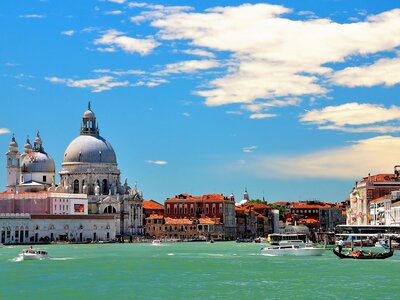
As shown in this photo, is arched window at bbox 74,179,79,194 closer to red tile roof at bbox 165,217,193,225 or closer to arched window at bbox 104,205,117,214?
arched window at bbox 104,205,117,214

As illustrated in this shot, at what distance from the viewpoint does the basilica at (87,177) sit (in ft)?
393

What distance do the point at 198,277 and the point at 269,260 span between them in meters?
14.7

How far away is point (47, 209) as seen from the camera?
110750mm

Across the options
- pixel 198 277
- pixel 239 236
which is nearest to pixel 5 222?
pixel 239 236

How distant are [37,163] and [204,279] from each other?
83444 millimetres

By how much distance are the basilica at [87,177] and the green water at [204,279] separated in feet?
207

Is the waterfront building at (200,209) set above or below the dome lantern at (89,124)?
below

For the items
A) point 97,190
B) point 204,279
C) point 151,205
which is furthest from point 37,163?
point 204,279

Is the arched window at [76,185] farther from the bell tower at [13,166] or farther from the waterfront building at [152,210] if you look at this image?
the waterfront building at [152,210]

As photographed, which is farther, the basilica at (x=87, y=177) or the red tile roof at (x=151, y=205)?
the red tile roof at (x=151, y=205)

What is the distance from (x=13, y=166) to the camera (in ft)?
396

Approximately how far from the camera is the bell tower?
119625 millimetres

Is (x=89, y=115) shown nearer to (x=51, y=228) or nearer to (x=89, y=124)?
(x=89, y=124)

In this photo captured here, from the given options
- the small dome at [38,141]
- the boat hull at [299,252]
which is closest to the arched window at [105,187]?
the small dome at [38,141]
